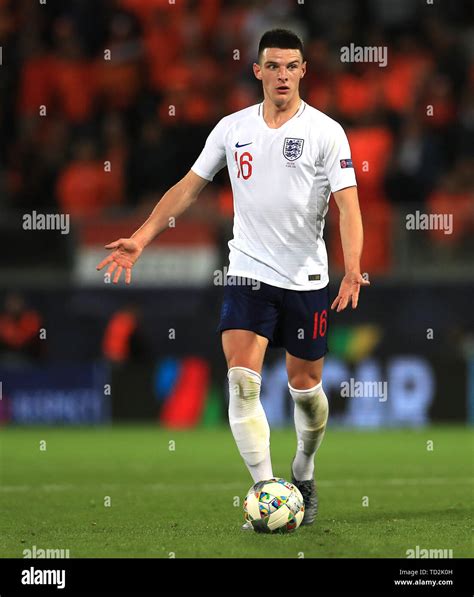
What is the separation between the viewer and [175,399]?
1764 centimetres

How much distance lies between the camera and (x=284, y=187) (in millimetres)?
7672

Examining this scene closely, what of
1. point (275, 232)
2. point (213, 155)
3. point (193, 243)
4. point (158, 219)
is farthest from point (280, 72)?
point (193, 243)

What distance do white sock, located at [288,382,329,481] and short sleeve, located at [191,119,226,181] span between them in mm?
1335

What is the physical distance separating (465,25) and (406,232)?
5.27 meters

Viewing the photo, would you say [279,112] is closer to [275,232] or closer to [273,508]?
[275,232]

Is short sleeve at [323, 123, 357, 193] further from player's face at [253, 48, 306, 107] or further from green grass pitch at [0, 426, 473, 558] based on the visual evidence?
green grass pitch at [0, 426, 473, 558]

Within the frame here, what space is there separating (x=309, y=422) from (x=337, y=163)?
5.06 ft

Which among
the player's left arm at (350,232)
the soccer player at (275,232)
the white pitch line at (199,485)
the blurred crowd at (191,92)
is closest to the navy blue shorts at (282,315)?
the soccer player at (275,232)

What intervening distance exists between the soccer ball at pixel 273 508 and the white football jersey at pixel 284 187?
3.77 ft

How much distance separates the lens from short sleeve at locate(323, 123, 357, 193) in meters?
7.56

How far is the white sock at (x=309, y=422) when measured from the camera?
26.1 feet

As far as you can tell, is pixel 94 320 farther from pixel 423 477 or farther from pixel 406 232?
pixel 423 477

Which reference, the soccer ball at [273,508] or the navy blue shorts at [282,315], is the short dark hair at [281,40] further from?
the soccer ball at [273,508]
